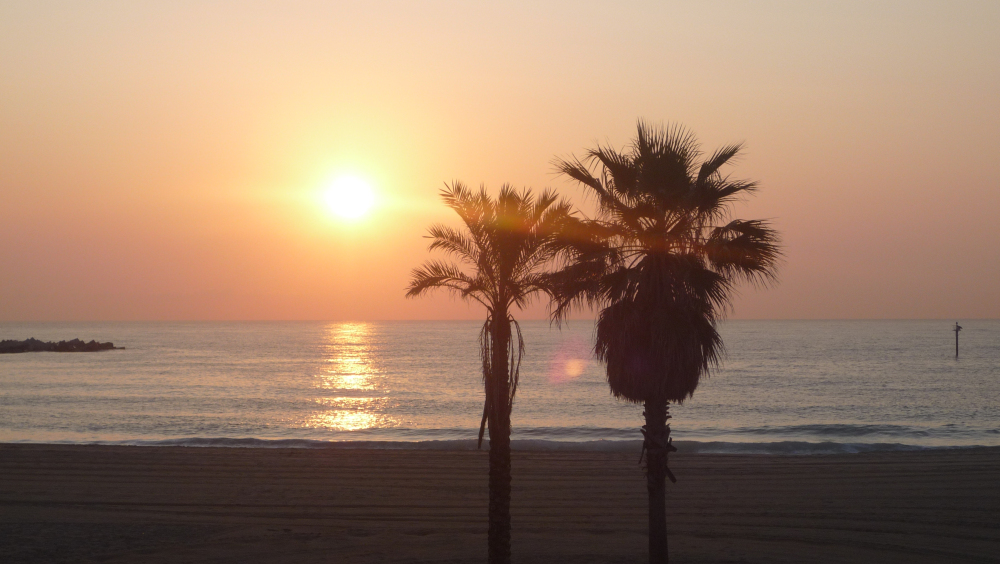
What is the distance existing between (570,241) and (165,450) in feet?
54.8

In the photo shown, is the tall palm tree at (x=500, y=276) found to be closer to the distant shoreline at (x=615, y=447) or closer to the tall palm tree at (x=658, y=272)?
the tall palm tree at (x=658, y=272)

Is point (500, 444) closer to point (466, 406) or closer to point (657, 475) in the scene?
point (657, 475)

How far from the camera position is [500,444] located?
1025 cm

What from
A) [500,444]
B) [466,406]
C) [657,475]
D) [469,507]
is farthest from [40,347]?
[657,475]

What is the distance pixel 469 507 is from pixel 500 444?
520 cm

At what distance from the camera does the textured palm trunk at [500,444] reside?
10195 mm

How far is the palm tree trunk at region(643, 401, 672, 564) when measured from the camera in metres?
10.4

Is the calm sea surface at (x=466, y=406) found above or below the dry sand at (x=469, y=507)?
below

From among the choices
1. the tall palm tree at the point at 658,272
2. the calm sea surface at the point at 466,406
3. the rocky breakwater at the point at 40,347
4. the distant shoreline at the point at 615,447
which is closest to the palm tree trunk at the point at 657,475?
the tall palm tree at the point at 658,272

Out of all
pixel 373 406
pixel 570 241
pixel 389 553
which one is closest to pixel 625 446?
pixel 389 553

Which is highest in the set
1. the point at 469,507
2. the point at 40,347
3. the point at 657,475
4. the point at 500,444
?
the point at 500,444

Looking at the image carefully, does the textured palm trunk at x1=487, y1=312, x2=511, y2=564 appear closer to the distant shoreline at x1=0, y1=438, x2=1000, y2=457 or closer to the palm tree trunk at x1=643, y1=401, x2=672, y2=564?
the palm tree trunk at x1=643, y1=401, x2=672, y2=564

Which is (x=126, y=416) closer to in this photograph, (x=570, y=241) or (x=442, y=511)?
(x=442, y=511)

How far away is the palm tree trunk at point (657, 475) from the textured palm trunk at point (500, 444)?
2028 mm
